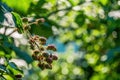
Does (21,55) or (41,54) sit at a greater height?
(21,55)

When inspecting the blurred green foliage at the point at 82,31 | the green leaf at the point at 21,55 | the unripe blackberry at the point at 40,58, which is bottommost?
the unripe blackberry at the point at 40,58

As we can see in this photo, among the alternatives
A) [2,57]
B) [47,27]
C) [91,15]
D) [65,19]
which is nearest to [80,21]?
[91,15]

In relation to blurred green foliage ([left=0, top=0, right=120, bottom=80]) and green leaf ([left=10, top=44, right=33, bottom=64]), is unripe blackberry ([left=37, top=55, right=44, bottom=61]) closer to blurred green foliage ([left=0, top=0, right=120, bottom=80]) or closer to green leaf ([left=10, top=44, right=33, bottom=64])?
blurred green foliage ([left=0, top=0, right=120, bottom=80])

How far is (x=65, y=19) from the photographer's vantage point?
5934 mm

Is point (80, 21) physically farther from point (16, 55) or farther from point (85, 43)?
point (85, 43)

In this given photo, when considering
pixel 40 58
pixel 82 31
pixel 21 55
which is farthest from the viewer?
pixel 82 31

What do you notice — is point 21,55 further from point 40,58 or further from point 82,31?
point 82,31

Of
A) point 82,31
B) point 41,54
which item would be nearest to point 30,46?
point 41,54

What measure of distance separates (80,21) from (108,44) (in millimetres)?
1689

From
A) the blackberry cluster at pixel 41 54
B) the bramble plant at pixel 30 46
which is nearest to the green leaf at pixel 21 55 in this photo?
the bramble plant at pixel 30 46

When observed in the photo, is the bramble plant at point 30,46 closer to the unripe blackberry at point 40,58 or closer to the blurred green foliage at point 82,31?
the unripe blackberry at point 40,58

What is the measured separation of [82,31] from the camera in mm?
5938

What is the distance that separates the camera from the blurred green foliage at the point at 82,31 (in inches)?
134

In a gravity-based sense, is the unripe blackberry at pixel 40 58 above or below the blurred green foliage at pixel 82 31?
below
